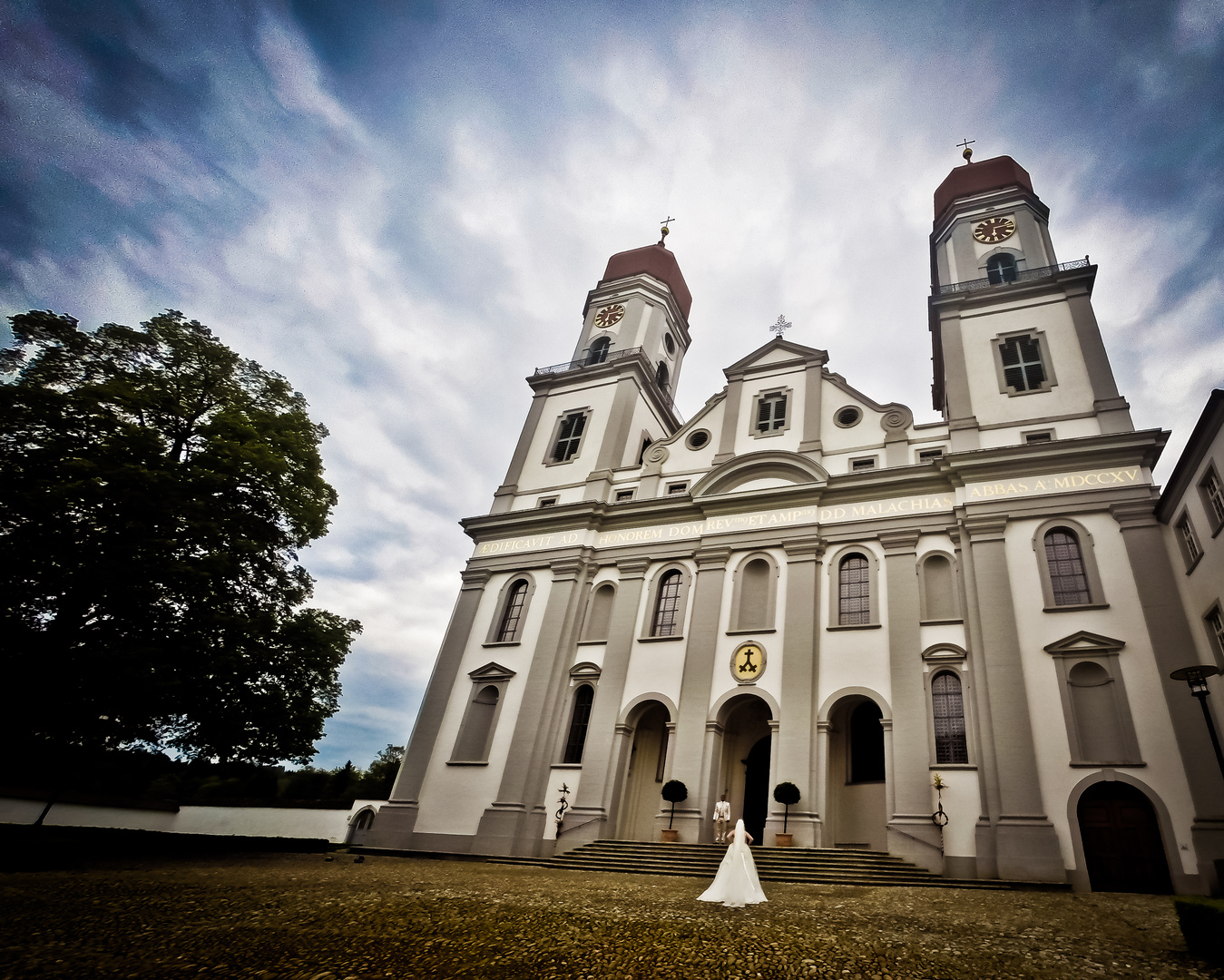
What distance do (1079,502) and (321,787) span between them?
87.2 feet

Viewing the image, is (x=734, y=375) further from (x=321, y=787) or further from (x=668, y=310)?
(x=321, y=787)

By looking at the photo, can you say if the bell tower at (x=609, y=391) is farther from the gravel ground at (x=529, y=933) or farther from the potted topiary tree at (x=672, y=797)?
the gravel ground at (x=529, y=933)

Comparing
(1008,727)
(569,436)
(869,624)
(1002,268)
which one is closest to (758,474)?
(869,624)

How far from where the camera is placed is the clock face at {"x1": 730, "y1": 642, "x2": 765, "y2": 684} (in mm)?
19578

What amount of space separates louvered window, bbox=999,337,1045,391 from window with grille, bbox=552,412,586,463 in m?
15.7

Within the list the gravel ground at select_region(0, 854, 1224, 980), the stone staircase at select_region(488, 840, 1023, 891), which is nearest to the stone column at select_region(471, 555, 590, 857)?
the stone staircase at select_region(488, 840, 1023, 891)

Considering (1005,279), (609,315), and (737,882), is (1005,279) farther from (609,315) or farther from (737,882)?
(737,882)

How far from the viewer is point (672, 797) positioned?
1808 cm

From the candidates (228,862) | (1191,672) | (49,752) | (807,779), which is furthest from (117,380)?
(1191,672)

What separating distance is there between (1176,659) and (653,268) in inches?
1030

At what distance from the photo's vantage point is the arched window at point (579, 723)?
Answer: 21172mm

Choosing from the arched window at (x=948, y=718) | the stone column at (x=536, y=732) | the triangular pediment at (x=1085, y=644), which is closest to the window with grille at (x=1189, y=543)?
the triangular pediment at (x=1085, y=644)

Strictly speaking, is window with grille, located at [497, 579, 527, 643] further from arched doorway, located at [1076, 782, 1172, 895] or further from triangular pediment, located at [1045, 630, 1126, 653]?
arched doorway, located at [1076, 782, 1172, 895]

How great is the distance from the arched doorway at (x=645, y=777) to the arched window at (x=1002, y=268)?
19.6 meters
